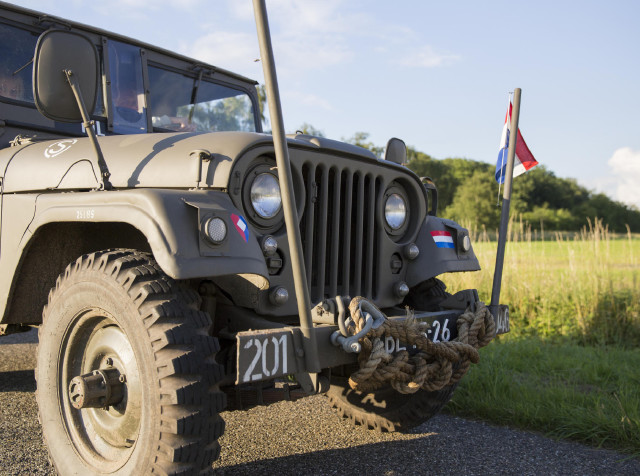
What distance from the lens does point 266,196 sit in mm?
2570

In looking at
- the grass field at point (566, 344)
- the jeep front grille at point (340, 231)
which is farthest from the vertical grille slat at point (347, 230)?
the grass field at point (566, 344)

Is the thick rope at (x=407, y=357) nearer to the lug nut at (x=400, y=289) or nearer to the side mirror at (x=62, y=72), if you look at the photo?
the lug nut at (x=400, y=289)

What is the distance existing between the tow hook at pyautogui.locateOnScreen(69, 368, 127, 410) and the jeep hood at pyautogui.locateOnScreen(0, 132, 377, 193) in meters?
0.78

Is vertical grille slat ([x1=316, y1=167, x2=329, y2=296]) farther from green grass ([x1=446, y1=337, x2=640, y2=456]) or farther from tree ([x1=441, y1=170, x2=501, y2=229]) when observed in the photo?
tree ([x1=441, y1=170, x2=501, y2=229])

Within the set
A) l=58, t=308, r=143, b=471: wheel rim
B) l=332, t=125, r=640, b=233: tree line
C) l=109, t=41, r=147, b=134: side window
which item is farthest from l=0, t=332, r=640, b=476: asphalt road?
l=332, t=125, r=640, b=233: tree line

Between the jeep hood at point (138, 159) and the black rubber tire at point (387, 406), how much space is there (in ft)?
4.19

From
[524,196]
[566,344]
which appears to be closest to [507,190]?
[566,344]

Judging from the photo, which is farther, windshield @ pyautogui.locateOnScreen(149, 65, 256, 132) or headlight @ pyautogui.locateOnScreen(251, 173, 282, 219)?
windshield @ pyautogui.locateOnScreen(149, 65, 256, 132)

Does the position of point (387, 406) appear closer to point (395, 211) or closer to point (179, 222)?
point (395, 211)

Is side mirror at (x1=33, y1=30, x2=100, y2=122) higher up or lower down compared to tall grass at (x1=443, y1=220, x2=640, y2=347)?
higher up

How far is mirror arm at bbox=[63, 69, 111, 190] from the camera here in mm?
2635

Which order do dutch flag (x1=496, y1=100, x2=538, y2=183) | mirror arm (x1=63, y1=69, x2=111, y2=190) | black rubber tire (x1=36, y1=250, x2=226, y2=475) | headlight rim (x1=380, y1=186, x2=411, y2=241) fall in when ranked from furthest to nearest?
dutch flag (x1=496, y1=100, x2=538, y2=183) < headlight rim (x1=380, y1=186, x2=411, y2=241) < mirror arm (x1=63, y1=69, x2=111, y2=190) < black rubber tire (x1=36, y1=250, x2=226, y2=475)

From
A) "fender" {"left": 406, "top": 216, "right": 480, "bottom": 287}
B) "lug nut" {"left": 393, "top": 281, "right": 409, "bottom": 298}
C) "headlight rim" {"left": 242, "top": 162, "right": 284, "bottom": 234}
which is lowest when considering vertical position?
"lug nut" {"left": 393, "top": 281, "right": 409, "bottom": 298}

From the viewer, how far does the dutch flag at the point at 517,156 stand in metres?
3.66
